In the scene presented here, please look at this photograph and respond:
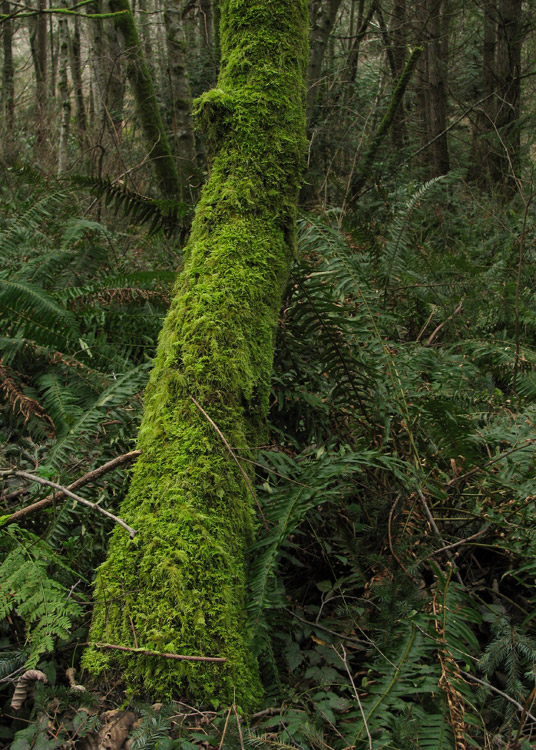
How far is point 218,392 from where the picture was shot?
1815 mm

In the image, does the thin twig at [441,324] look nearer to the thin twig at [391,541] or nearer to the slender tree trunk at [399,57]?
the thin twig at [391,541]

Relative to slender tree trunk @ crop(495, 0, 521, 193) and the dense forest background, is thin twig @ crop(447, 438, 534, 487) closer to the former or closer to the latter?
the dense forest background

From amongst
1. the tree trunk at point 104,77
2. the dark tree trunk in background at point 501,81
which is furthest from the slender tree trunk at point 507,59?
the tree trunk at point 104,77

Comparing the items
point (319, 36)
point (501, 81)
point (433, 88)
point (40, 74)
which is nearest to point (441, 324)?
point (319, 36)

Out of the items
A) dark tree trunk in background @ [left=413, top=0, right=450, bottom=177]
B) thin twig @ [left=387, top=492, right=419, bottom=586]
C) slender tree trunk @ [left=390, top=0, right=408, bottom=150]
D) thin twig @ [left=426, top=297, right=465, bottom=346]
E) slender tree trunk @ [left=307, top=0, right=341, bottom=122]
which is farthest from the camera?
slender tree trunk @ [left=390, top=0, right=408, bottom=150]

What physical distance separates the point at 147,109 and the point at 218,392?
608 cm

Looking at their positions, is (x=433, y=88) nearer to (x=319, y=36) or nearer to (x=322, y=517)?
(x=319, y=36)

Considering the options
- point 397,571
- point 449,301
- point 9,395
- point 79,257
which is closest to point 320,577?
point 397,571

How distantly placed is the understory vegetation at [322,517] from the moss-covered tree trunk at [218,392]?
0.30ft

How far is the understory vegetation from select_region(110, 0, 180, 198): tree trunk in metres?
2.83

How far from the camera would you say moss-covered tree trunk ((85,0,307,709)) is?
1.45 meters

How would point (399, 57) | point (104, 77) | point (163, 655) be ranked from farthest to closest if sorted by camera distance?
1. point (399, 57)
2. point (104, 77)
3. point (163, 655)

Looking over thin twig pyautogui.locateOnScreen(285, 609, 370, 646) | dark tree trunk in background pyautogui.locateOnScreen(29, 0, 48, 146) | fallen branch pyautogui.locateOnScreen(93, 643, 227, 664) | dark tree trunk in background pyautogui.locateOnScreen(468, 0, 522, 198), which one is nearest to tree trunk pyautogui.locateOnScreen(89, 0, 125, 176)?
dark tree trunk in background pyautogui.locateOnScreen(29, 0, 48, 146)

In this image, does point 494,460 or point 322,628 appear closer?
point 322,628
